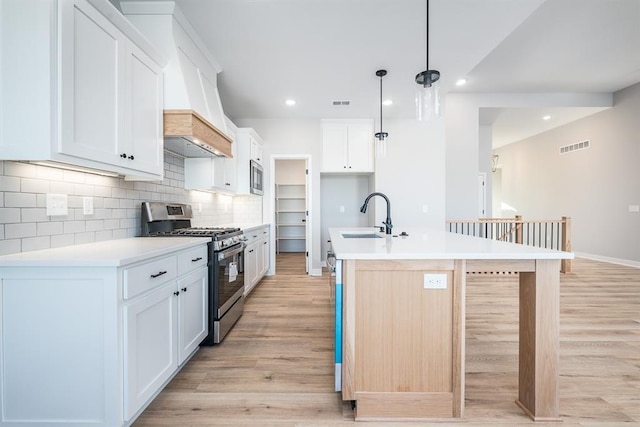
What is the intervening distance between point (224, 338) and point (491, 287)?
3614 millimetres

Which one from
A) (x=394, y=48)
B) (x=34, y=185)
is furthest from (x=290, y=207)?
(x=34, y=185)

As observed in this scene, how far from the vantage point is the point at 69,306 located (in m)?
1.34

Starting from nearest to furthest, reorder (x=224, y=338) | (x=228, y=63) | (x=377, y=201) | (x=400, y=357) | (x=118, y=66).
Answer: (x=400, y=357)
(x=118, y=66)
(x=224, y=338)
(x=228, y=63)
(x=377, y=201)

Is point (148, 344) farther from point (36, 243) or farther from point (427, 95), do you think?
point (427, 95)

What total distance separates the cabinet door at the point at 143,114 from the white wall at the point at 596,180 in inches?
296

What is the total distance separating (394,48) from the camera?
286 cm

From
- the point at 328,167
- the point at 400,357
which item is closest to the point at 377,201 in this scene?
the point at 328,167

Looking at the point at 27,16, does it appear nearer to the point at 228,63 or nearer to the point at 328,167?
the point at 228,63

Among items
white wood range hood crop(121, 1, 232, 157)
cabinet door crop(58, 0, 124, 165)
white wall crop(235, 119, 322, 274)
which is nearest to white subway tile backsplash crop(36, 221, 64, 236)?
cabinet door crop(58, 0, 124, 165)

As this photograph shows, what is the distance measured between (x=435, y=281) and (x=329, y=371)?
41.2 inches

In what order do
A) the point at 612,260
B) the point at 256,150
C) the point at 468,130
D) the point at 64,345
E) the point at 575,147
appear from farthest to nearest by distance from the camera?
the point at 575,147 < the point at 612,260 < the point at 468,130 < the point at 256,150 < the point at 64,345

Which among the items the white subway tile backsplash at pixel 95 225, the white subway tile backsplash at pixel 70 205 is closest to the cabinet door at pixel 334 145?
the white subway tile backsplash at pixel 70 205

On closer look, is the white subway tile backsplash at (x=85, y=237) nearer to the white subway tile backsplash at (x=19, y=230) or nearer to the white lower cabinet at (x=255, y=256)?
the white subway tile backsplash at (x=19, y=230)

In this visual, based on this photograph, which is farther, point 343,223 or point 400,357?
point 343,223
